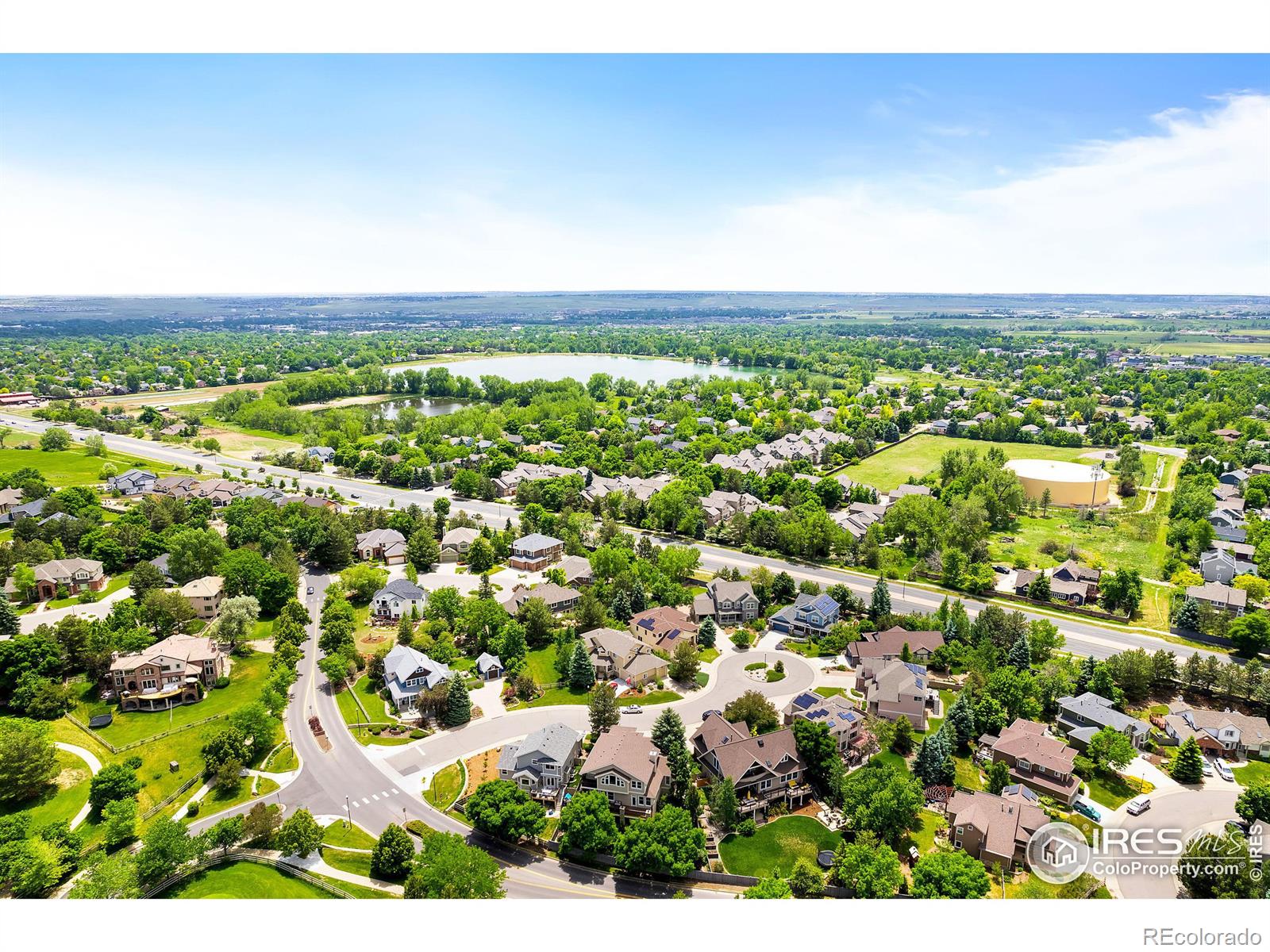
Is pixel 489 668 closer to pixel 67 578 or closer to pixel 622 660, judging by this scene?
pixel 622 660

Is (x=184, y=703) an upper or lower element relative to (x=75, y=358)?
lower

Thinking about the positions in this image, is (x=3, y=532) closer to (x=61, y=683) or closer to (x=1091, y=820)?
(x=61, y=683)

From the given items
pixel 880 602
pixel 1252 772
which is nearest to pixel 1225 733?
pixel 1252 772

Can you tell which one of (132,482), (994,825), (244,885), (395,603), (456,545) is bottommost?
(244,885)

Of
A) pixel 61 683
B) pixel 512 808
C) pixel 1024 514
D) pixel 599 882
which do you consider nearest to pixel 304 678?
pixel 61 683

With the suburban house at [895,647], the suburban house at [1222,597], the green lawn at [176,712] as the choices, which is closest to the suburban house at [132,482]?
the green lawn at [176,712]

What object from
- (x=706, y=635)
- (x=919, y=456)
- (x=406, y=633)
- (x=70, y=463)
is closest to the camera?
(x=406, y=633)
